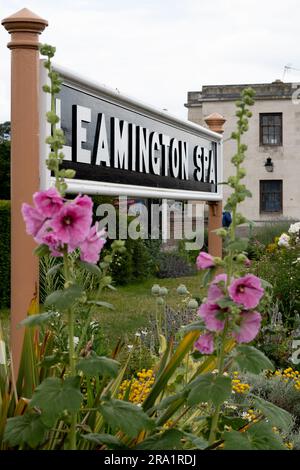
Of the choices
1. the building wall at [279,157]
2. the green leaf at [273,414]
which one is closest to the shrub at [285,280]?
the green leaf at [273,414]

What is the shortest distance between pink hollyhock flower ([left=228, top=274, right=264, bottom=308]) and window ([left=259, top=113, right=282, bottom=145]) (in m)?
39.0

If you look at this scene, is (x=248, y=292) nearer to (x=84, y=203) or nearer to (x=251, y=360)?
(x=251, y=360)

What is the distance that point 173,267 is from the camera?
17516 mm

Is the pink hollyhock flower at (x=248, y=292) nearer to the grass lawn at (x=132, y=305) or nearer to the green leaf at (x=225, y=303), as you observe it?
the green leaf at (x=225, y=303)

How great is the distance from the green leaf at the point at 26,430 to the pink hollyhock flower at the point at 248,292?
2.19 ft

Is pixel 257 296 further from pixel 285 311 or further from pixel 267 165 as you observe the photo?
pixel 267 165

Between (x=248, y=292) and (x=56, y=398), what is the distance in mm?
621

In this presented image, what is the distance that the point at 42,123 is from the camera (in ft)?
12.0

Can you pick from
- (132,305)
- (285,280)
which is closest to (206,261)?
(285,280)

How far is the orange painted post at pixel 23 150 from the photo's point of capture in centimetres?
361

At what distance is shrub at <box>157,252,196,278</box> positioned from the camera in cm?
1725
